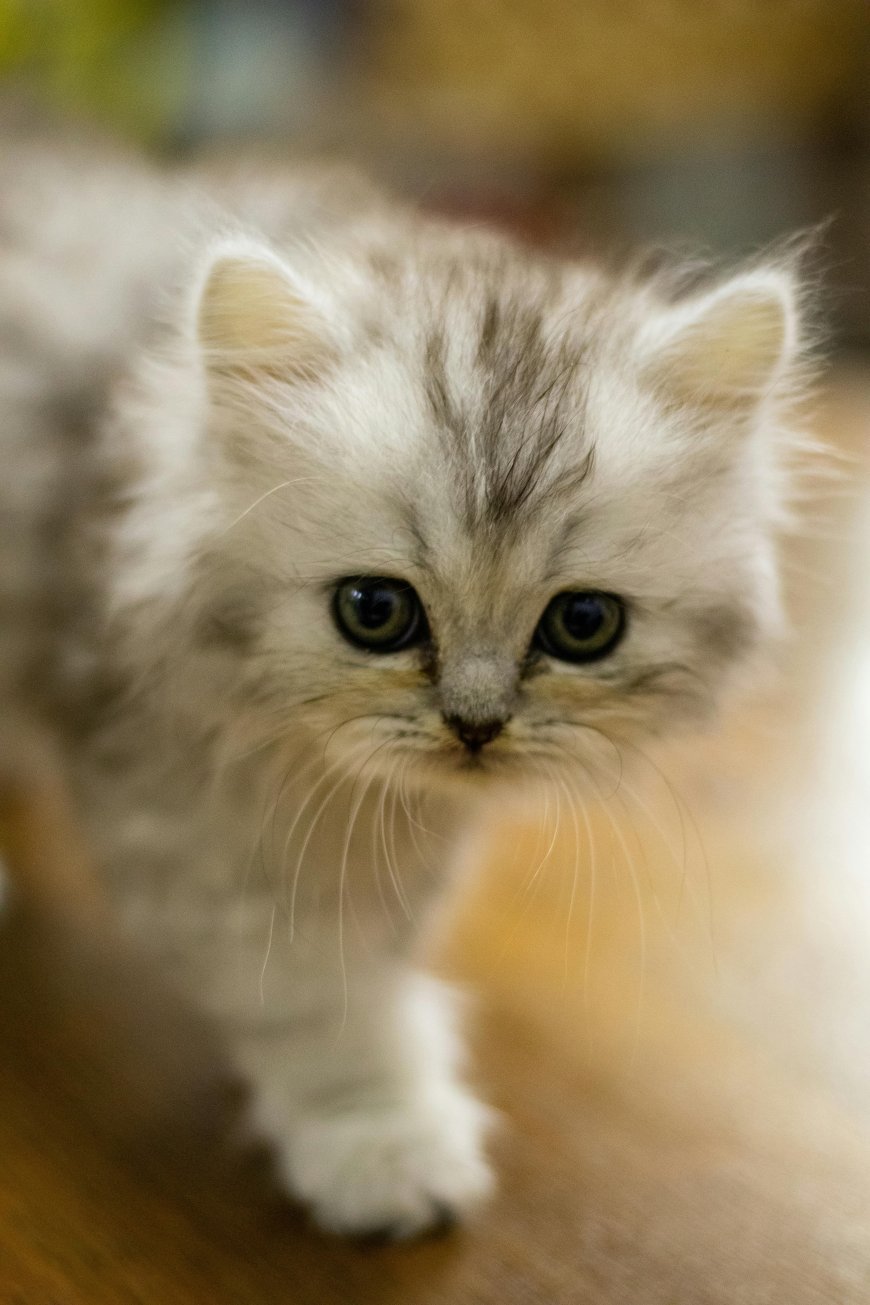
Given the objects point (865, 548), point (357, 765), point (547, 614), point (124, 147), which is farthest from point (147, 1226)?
point (865, 548)

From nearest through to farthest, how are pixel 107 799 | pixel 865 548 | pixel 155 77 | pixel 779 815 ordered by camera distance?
pixel 107 799 < pixel 779 815 < pixel 865 548 < pixel 155 77

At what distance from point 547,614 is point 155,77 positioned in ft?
9.48

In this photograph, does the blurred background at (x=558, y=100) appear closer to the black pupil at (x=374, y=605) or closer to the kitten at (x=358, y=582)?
the kitten at (x=358, y=582)

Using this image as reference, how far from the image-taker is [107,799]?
3.37 ft

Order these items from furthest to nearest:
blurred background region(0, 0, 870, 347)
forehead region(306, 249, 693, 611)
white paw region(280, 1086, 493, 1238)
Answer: blurred background region(0, 0, 870, 347)
white paw region(280, 1086, 493, 1238)
forehead region(306, 249, 693, 611)

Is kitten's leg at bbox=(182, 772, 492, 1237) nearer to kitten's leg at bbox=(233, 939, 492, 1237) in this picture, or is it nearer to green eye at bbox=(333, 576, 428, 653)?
kitten's leg at bbox=(233, 939, 492, 1237)

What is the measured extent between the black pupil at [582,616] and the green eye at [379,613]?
99mm

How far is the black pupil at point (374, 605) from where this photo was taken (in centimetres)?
82

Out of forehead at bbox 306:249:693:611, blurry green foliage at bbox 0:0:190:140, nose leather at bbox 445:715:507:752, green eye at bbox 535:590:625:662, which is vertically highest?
blurry green foliage at bbox 0:0:190:140

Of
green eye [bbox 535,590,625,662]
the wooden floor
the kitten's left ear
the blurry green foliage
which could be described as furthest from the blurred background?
green eye [bbox 535,590,625,662]

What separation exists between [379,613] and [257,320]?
228mm

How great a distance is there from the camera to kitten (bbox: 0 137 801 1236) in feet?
2.68

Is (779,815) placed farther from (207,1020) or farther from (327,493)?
(327,493)

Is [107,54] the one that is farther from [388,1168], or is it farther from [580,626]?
[388,1168]
